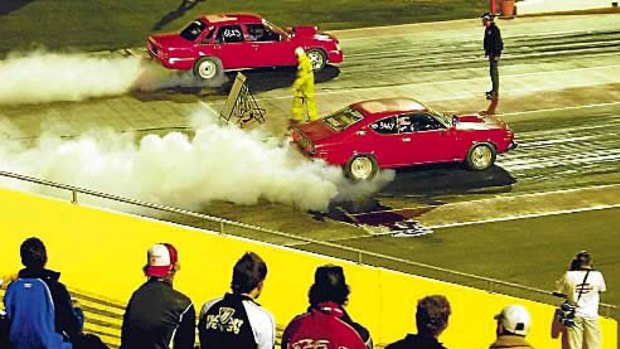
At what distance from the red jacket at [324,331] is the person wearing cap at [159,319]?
646 millimetres

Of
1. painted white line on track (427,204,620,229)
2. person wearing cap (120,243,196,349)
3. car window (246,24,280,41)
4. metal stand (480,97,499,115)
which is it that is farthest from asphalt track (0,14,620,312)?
person wearing cap (120,243,196,349)

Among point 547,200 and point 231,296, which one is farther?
point 547,200

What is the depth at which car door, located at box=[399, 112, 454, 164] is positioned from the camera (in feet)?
70.3

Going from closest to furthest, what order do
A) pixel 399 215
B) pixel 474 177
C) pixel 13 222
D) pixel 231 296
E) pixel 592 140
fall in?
pixel 231 296, pixel 13 222, pixel 399 215, pixel 474 177, pixel 592 140

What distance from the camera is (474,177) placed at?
21.8 m

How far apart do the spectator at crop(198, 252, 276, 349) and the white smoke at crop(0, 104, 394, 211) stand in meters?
12.2

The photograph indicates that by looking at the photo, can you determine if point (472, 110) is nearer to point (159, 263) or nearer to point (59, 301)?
point (59, 301)

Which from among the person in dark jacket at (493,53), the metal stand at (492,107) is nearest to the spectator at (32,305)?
the metal stand at (492,107)

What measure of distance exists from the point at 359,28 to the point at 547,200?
13245mm

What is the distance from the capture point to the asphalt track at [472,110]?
65.4ft

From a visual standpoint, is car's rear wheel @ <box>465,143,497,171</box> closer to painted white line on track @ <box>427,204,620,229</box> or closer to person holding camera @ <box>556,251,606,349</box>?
painted white line on track @ <box>427,204,620,229</box>

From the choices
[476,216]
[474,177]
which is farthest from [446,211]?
[474,177]

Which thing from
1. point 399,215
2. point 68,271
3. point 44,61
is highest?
point 44,61

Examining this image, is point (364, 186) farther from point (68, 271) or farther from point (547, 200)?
point (68, 271)
